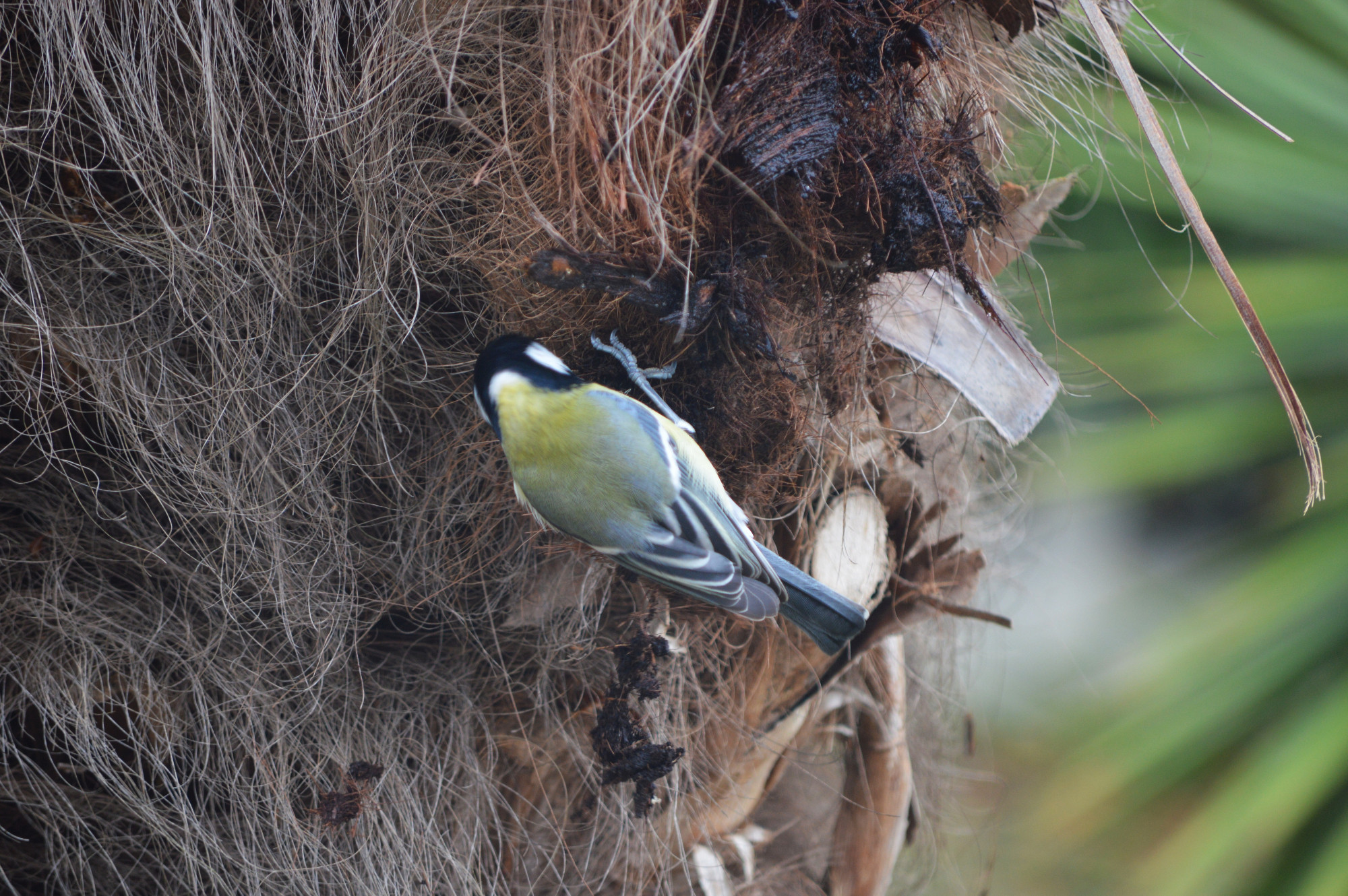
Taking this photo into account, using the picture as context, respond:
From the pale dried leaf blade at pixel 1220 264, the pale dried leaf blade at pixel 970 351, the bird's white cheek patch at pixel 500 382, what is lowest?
the bird's white cheek patch at pixel 500 382

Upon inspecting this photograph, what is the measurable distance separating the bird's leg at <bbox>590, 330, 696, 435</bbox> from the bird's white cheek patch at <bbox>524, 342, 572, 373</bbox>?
57 mm

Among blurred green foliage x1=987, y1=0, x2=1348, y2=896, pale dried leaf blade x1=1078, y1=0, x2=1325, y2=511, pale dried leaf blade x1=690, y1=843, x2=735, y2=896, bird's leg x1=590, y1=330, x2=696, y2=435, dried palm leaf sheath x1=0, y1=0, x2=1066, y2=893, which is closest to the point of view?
pale dried leaf blade x1=1078, y1=0, x2=1325, y2=511

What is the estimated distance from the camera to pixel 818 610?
1120mm

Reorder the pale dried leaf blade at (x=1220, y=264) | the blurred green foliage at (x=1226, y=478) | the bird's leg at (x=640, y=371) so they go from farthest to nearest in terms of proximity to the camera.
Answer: the blurred green foliage at (x=1226, y=478), the bird's leg at (x=640, y=371), the pale dried leaf blade at (x=1220, y=264)

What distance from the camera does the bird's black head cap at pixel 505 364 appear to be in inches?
39.2

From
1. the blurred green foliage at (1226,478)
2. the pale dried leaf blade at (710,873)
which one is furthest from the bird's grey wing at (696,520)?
the blurred green foliage at (1226,478)

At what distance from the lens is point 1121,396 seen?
2008 mm

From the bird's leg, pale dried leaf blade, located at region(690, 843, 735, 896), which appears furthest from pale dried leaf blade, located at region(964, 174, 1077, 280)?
pale dried leaf blade, located at region(690, 843, 735, 896)

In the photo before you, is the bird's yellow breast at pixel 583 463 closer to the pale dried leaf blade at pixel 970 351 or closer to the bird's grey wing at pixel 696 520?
the bird's grey wing at pixel 696 520

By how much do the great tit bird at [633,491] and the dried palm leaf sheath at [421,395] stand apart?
59 mm

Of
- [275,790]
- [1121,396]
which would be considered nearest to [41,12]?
[275,790]

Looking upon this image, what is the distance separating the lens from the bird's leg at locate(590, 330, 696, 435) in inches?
41.4

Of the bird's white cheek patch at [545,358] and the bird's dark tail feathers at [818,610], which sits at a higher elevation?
the bird's white cheek patch at [545,358]

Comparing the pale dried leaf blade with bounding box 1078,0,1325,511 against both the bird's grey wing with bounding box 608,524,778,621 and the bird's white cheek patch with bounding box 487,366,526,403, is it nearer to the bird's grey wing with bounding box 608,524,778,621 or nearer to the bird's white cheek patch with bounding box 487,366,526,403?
the bird's grey wing with bounding box 608,524,778,621
